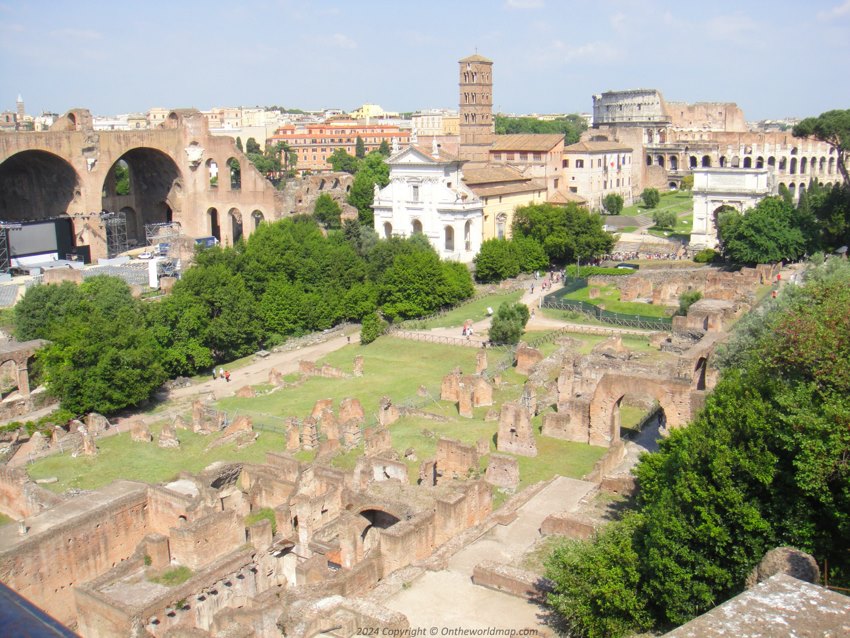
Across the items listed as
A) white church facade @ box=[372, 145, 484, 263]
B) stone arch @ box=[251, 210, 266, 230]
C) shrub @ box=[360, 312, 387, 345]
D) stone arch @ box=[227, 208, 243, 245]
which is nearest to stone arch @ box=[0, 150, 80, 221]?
stone arch @ box=[227, 208, 243, 245]

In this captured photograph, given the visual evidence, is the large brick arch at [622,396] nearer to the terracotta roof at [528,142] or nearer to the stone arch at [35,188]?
the terracotta roof at [528,142]

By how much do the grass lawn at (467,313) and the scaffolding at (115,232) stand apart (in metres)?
27.7

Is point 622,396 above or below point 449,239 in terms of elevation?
below

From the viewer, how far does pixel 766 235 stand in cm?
4338

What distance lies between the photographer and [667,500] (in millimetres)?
13820

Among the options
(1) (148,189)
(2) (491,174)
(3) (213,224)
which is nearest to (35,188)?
(1) (148,189)

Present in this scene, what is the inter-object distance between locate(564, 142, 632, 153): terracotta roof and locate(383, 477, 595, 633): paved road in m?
54.2

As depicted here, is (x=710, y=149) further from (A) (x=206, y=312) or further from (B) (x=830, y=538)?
(B) (x=830, y=538)

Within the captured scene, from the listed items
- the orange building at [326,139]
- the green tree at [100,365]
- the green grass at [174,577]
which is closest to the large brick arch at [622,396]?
the green grass at [174,577]

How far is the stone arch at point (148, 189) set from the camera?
6237 centimetres

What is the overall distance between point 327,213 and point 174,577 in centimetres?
4674

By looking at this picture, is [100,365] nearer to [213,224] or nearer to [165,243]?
[165,243]

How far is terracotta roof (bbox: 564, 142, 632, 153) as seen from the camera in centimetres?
6850

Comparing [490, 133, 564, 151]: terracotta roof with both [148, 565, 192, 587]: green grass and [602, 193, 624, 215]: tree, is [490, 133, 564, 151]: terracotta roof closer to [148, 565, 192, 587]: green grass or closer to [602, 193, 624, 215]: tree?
[602, 193, 624, 215]: tree
